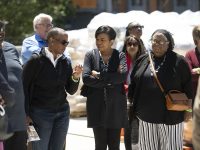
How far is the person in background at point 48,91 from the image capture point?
5.64 m

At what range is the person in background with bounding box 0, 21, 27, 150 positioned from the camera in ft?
16.7

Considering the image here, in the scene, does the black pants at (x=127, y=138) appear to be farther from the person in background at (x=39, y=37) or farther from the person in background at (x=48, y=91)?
the person in background at (x=39, y=37)

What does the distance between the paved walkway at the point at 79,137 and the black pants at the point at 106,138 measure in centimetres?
183

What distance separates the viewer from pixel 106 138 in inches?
247

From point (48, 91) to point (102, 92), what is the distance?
0.74m

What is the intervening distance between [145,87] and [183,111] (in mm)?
464

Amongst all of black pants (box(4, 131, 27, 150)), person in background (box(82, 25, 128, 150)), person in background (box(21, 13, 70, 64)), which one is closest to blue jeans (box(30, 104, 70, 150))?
black pants (box(4, 131, 27, 150))

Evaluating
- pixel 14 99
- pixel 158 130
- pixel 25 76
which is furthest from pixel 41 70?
pixel 158 130

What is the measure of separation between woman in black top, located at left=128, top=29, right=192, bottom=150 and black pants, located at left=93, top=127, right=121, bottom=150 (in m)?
0.43

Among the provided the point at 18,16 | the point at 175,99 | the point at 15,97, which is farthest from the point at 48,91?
the point at 18,16

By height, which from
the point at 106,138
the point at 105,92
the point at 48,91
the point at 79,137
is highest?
the point at 48,91

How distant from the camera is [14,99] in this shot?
4.98 m

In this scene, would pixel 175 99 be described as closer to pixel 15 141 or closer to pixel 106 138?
pixel 106 138

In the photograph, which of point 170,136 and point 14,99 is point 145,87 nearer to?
point 170,136
